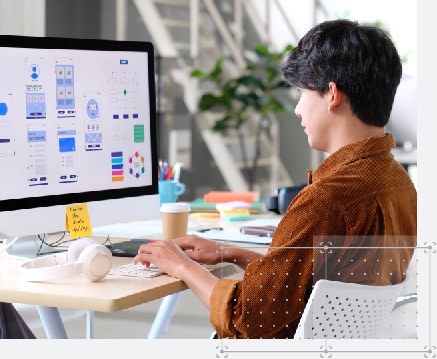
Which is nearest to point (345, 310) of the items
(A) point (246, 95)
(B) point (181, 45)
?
(A) point (246, 95)

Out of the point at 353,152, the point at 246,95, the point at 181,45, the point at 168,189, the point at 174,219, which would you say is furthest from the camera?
the point at 181,45

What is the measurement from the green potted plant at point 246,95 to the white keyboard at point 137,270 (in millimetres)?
4692

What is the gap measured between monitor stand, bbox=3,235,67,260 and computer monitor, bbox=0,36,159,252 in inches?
2.6

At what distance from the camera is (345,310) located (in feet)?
4.50

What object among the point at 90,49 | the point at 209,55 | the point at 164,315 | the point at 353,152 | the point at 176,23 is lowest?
the point at 164,315

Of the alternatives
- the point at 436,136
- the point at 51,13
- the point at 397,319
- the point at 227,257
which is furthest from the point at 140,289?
the point at 51,13

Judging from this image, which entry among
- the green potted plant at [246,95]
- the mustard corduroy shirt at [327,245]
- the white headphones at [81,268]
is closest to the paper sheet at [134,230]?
the white headphones at [81,268]

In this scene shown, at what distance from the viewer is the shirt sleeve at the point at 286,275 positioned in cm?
142

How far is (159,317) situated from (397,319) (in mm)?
1338

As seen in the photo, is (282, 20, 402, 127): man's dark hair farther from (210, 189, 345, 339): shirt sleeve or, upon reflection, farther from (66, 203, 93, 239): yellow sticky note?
(66, 203, 93, 239): yellow sticky note

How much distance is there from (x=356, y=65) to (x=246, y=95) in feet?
16.0

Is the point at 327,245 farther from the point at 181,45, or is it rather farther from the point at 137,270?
the point at 181,45

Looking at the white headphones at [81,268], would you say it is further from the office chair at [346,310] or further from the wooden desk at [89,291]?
the office chair at [346,310]

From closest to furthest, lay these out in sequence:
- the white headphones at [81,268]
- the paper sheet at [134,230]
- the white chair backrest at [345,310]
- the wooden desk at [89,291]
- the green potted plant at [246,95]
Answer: the white chair backrest at [345,310], the wooden desk at [89,291], the white headphones at [81,268], the paper sheet at [134,230], the green potted plant at [246,95]
